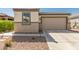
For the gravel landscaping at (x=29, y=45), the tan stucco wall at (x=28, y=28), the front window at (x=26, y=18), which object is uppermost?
the front window at (x=26, y=18)

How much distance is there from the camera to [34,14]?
29203mm

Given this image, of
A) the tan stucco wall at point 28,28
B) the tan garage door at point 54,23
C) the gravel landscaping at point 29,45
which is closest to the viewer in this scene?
the gravel landscaping at point 29,45

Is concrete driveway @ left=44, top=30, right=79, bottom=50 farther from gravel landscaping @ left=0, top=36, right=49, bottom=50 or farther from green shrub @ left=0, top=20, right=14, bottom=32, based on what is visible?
green shrub @ left=0, top=20, right=14, bottom=32

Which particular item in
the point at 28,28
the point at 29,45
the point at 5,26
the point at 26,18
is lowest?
the point at 29,45

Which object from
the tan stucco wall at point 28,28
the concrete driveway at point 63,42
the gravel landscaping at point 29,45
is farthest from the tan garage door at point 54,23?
the gravel landscaping at point 29,45

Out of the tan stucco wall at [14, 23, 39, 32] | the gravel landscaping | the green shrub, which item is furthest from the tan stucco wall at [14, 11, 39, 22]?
the gravel landscaping

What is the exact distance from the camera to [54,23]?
3575 centimetres

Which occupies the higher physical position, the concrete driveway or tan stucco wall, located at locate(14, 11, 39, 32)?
tan stucco wall, located at locate(14, 11, 39, 32)

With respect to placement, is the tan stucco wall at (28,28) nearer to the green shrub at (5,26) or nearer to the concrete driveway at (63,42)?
the green shrub at (5,26)

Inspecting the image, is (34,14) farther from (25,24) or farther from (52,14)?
(52,14)

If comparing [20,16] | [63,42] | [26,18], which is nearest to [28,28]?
[26,18]

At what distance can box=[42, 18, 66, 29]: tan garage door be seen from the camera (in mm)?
35438

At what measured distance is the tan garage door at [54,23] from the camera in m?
35.4

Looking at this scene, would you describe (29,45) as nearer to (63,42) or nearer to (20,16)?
(63,42)
